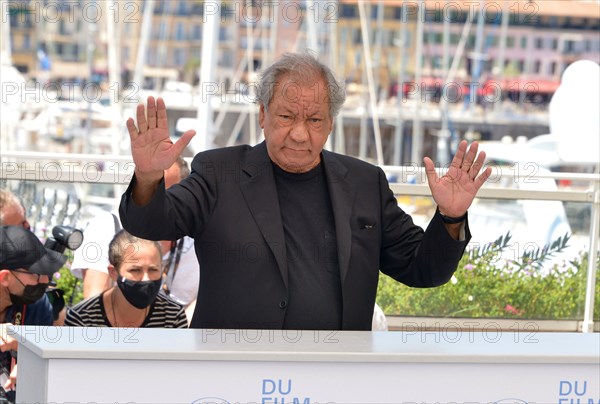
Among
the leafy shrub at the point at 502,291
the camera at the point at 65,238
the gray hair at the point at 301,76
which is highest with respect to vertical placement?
the gray hair at the point at 301,76

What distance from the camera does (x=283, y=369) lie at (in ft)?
8.66

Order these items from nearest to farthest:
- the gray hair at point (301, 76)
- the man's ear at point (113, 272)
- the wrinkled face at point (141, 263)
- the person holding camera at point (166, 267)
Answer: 1. the gray hair at point (301, 76)
2. the wrinkled face at point (141, 263)
3. the man's ear at point (113, 272)
4. the person holding camera at point (166, 267)

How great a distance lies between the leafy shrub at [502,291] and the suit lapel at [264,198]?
9.64 ft

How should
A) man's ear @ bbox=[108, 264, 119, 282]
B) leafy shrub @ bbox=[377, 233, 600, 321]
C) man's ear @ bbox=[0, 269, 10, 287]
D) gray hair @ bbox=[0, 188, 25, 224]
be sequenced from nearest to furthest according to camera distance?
man's ear @ bbox=[0, 269, 10, 287] < man's ear @ bbox=[108, 264, 119, 282] < gray hair @ bbox=[0, 188, 25, 224] < leafy shrub @ bbox=[377, 233, 600, 321]

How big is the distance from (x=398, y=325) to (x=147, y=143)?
3.44 metres

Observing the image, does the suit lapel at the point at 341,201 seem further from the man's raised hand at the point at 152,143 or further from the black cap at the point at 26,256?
the black cap at the point at 26,256

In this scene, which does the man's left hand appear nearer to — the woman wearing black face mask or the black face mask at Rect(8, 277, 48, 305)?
the woman wearing black face mask

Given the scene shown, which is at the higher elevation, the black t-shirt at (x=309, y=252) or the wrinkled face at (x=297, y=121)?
the wrinkled face at (x=297, y=121)

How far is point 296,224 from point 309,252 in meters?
0.09

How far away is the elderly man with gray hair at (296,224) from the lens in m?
3.27

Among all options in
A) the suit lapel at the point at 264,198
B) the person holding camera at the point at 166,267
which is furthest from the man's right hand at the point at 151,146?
the person holding camera at the point at 166,267

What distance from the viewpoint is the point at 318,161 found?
11.4ft

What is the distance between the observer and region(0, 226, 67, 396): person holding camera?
4535 mm

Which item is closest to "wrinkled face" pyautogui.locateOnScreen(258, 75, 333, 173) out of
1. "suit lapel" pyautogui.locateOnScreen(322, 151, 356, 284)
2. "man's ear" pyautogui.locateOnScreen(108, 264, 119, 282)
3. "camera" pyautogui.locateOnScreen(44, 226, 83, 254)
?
"suit lapel" pyautogui.locateOnScreen(322, 151, 356, 284)
